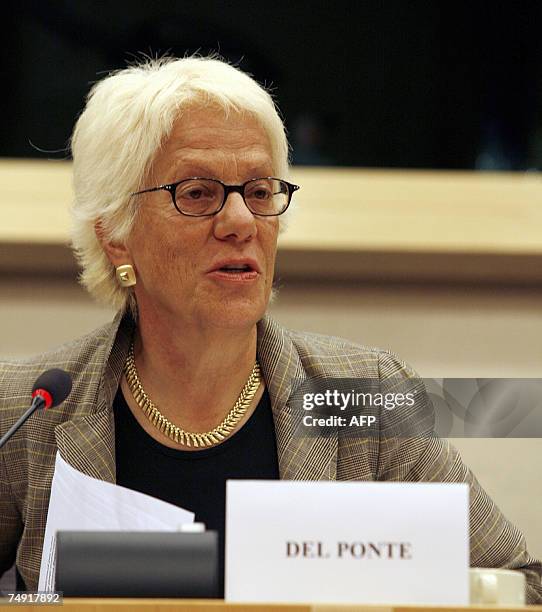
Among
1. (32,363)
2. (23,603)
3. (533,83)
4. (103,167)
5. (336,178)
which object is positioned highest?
(533,83)

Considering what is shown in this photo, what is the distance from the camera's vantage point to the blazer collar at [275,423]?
1.44m

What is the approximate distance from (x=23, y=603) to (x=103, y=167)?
2.60 feet

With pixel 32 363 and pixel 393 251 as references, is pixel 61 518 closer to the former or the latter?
pixel 32 363

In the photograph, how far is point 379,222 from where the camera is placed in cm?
221

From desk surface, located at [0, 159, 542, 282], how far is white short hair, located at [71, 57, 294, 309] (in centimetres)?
60

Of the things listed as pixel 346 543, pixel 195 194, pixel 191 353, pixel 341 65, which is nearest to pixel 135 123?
pixel 195 194

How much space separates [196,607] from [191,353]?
68cm

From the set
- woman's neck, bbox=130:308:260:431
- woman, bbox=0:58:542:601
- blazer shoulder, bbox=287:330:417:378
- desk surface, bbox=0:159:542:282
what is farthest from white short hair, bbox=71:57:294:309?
desk surface, bbox=0:159:542:282

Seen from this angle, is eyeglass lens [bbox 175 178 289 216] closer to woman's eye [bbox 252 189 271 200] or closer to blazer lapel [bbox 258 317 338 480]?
woman's eye [bbox 252 189 271 200]

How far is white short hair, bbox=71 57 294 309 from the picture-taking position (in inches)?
57.0

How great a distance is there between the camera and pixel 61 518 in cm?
136

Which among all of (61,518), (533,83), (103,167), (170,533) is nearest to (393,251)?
(533,83)

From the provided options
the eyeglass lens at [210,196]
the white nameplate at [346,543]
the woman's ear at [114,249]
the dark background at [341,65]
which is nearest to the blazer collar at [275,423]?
the woman's ear at [114,249]

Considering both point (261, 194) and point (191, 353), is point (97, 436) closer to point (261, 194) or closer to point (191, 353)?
point (191, 353)
